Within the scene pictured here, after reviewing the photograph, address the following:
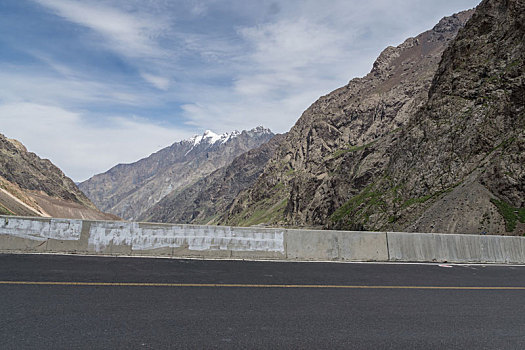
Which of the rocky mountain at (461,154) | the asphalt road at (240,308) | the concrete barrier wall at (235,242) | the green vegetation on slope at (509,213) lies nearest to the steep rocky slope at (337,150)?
the rocky mountain at (461,154)

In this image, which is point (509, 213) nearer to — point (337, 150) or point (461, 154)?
point (461, 154)

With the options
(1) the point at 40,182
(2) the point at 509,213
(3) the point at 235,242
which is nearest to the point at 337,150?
(1) the point at 40,182

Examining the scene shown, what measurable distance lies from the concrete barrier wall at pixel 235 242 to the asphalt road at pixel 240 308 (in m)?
1.25

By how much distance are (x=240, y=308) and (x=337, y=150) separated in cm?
15283

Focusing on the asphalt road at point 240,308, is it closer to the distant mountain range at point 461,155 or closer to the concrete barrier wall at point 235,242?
the concrete barrier wall at point 235,242

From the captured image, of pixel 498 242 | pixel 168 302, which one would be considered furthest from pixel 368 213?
pixel 168 302

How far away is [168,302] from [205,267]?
4242 millimetres

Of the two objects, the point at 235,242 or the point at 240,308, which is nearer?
the point at 240,308

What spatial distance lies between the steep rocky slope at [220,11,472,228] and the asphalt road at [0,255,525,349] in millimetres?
79037

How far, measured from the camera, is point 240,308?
6.85 meters

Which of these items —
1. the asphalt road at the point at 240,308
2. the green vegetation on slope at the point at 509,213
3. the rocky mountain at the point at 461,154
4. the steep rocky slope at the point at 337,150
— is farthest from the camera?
the steep rocky slope at the point at 337,150

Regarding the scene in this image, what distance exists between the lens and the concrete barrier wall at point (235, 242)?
12406mm

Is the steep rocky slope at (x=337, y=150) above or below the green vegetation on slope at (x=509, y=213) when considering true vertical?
above

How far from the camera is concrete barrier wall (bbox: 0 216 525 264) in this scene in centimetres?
1241
